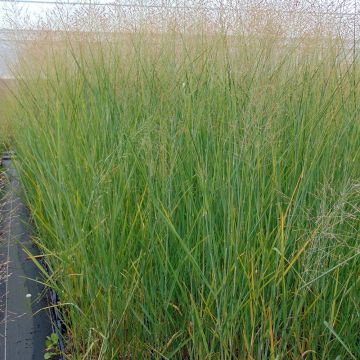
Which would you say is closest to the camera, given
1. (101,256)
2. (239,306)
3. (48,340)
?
(239,306)

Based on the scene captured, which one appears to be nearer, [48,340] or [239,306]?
[239,306]

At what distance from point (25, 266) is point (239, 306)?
1.63 meters

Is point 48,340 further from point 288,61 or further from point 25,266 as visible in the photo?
point 288,61

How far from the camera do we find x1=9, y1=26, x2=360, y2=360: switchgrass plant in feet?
5.24

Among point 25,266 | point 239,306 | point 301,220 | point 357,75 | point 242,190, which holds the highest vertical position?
point 357,75

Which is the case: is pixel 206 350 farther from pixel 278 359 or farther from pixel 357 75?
pixel 357 75

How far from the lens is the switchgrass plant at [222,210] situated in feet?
5.24

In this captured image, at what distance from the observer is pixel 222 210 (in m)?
1.74

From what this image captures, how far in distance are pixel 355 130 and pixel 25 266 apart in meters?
1.78

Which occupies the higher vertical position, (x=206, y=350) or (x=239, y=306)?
(x=239, y=306)

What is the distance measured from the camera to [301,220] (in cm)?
167

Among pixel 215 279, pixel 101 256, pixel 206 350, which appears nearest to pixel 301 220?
pixel 215 279

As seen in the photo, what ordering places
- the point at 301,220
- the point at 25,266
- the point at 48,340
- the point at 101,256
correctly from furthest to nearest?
the point at 25,266
the point at 48,340
the point at 101,256
the point at 301,220

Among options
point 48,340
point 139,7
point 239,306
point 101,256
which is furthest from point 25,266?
point 239,306
